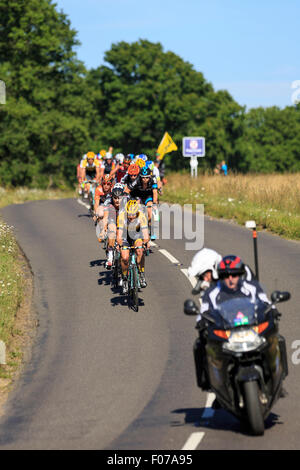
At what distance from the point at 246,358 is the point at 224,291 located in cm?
88

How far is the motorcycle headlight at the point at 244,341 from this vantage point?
25.0 ft

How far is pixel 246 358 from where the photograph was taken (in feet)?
25.1

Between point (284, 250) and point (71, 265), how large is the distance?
547 centimetres

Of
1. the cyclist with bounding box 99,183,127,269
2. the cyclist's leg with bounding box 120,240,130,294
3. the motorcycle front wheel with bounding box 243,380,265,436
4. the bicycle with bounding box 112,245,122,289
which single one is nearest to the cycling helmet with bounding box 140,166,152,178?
the cyclist with bounding box 99,183,127,269

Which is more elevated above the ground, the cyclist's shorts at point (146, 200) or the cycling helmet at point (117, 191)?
the cycling helmet at point (117, 191)

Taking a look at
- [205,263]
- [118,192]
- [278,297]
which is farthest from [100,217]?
[278,297]

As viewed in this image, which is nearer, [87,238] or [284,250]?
[284,250]

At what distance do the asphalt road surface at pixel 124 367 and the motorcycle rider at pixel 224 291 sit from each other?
69 cm

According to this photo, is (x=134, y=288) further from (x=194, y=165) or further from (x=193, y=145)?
(x=193, y=145)

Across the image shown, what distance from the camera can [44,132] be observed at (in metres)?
62.7

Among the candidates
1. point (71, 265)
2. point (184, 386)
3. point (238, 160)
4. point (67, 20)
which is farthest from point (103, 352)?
point (238, 160)

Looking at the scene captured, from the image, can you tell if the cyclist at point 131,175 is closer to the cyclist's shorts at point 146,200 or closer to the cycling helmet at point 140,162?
the cyclist's shorts at point 146,200

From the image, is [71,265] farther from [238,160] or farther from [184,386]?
[238,160]

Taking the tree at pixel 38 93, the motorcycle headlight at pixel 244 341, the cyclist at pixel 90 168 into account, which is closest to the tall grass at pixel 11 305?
the motorcycle headlight at pixel 244 341
